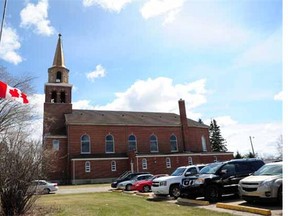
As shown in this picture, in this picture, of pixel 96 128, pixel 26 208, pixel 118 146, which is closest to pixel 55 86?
pixel 96 128

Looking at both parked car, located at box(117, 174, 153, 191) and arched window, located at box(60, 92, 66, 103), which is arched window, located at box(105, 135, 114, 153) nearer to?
arched window, located at box(60, 92, 66, 103)

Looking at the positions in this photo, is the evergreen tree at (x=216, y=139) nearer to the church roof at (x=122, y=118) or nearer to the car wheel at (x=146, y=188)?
the church roof at (x=122, y=118)

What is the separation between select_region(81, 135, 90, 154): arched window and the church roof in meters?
2.38

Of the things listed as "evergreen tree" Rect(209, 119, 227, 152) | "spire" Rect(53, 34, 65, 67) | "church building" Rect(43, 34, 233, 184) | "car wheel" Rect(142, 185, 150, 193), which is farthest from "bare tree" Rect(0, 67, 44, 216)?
"evergreen tree" Rect(209, 119, 227, 152)

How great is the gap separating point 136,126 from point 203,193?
Answer: 3894 cm

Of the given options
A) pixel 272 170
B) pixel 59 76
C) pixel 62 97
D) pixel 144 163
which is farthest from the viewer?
pixel 62 97

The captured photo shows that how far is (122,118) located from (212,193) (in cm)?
4110

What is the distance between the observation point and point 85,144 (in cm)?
4819

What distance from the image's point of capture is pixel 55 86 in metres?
51.5

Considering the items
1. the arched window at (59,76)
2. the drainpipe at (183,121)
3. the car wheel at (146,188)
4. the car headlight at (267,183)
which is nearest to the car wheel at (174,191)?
the car headlight at (267,183)

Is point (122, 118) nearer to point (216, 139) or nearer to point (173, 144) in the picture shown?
point (173, 144)

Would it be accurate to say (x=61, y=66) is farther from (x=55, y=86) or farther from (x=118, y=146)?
(x=118, y=146)

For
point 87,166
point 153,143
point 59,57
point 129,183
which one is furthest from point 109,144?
point 129,183

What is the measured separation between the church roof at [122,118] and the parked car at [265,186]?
38.6 meters
